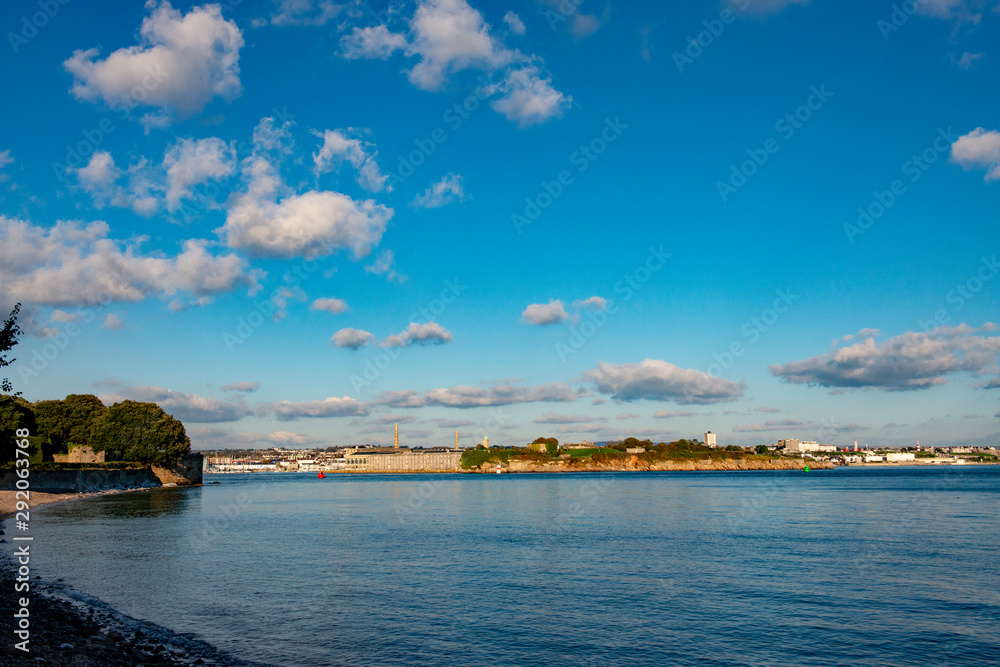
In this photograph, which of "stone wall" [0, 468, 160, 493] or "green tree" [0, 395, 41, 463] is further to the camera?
"stone wall" [0, 468, 160, 493]

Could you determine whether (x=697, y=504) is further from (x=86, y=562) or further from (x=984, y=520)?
(x=86, y=562)

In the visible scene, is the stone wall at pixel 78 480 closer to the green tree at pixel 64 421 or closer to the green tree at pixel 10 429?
the green tree at pixel 10 429

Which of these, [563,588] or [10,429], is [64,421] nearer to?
[10,429]

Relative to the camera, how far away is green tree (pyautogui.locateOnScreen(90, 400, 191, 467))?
5285 inches

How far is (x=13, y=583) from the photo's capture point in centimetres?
2891

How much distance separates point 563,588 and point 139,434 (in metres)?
136

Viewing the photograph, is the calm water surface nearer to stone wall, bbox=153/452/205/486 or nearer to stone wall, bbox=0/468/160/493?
stone wall, bbox=0/468/160/493

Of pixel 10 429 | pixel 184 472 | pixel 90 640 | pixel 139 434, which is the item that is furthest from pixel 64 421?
pixel 90 640

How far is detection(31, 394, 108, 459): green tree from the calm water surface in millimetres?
91665

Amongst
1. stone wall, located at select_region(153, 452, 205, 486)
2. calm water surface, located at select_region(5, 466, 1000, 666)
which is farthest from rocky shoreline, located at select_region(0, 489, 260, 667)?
stone wall, located at select_region(153, 452, 205, 486)

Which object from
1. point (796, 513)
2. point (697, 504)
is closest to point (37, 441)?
point (697, 504)

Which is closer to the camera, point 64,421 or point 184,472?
point 64,421

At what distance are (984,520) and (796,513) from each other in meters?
17.0

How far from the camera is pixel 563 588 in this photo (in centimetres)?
3141
